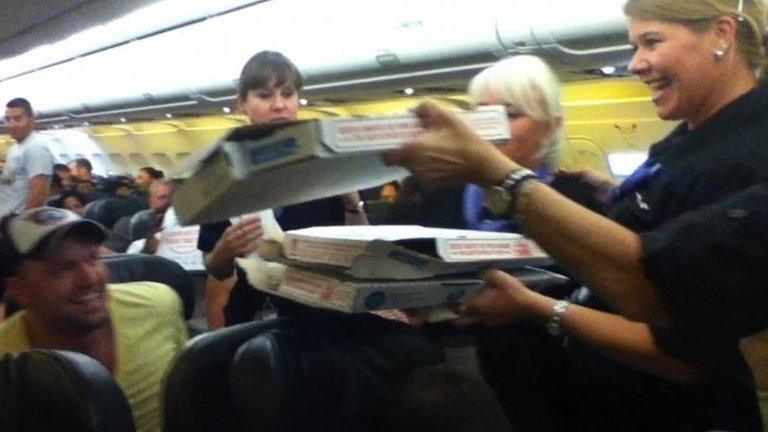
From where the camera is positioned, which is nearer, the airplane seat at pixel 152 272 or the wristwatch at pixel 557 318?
the wristwatch at pixel 557 318

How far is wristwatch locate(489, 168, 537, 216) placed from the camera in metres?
1.36

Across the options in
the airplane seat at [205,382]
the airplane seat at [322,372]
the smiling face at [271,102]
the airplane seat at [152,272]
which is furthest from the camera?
the airplane seat at [152,272]

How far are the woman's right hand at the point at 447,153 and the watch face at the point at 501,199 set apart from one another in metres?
0.01

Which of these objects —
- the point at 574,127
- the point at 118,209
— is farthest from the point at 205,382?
the point at 574,127

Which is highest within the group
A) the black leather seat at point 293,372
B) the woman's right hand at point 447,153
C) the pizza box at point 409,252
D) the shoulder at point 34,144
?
the woman's right hand at point 447,153

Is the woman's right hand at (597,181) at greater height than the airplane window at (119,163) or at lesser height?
greater

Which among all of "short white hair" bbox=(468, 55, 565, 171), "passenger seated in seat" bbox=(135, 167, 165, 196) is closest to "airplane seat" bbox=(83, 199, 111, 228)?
"passenger seated in seat" bbox=(135, 167, 165, 196)

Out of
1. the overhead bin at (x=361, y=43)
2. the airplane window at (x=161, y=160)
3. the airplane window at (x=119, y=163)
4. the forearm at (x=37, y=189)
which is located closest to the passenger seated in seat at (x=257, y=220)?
the overhead bin at (x=361, y=43)

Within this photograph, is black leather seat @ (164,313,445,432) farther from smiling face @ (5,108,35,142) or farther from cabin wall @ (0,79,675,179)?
smiling face @ (5,108,35,142)

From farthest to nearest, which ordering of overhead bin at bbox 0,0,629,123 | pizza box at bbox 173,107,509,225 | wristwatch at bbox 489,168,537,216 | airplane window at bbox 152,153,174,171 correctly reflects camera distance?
airplane window at bbox 152,153,174,171 → overhead bin at bbox 0,0,629,123 → wristwatch at bbox 489,168,537,216 → pizza box at bbox 173,107,509,225

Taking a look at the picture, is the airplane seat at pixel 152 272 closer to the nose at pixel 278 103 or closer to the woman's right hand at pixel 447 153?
the nose at pixel 278 103

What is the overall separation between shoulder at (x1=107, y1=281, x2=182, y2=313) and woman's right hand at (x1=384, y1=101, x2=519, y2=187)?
139 centimetres

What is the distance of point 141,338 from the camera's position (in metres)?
2.48

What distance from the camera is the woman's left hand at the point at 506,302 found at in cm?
159
